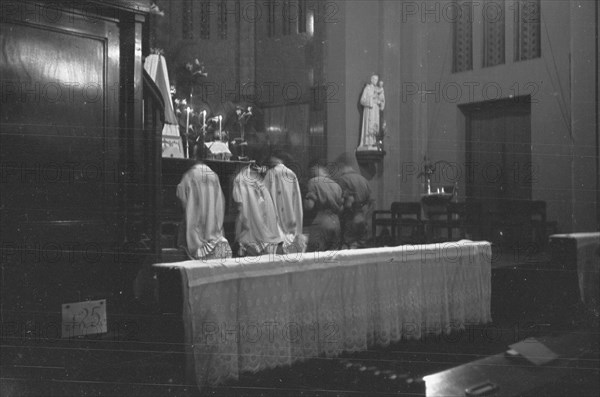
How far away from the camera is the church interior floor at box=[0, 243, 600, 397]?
1.25m

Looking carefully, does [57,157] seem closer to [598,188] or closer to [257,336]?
[257,336]

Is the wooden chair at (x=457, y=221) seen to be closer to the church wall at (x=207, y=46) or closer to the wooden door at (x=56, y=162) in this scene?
the church wall at (x=207, y=46)

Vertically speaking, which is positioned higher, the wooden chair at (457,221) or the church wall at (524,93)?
the church wall at (524,93)

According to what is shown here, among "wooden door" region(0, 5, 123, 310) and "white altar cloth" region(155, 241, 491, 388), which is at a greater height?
"wooden door" region(0, 5, 123, 310)

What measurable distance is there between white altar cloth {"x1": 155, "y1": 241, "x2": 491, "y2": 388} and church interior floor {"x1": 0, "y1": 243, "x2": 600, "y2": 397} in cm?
3

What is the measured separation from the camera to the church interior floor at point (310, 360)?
4.09ft

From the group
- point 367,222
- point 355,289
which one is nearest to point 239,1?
point 367,222

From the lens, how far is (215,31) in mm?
1209

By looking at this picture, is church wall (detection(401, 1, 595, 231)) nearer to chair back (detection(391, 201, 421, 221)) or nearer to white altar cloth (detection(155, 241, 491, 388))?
chair back (detection(391, 201, 421, 221))

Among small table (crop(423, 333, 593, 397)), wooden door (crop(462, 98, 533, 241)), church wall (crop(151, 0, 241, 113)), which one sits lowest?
small table (crop(423, 333, 593, 397))

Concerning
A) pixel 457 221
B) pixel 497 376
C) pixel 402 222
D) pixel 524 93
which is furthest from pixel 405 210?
pixel 497 376

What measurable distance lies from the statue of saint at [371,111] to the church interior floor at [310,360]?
0.44 meters

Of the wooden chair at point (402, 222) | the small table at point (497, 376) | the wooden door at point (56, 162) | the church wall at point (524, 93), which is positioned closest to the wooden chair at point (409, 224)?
the wooden chair at point (402, 222)

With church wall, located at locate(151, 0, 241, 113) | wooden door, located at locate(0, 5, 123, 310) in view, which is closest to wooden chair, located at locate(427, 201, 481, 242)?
church wall, located at locate(151, 0, 241, 113)
